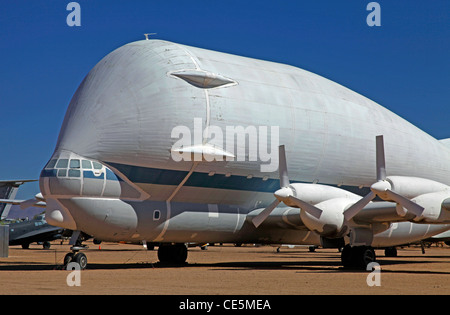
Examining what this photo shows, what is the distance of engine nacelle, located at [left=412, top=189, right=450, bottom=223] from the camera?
22000 millimetres

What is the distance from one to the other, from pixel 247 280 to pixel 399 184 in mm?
7210

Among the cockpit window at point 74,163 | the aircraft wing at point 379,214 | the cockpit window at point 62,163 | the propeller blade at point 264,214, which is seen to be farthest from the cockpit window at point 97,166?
the aircraft wing at point 379,214

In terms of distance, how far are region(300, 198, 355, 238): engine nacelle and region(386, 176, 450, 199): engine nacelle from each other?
269cm

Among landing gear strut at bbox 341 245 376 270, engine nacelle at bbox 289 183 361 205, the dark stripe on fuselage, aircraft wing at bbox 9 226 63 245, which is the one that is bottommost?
landing gear strut at bbox 341 245 376 270

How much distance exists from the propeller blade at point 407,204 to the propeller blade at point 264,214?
4.90 m

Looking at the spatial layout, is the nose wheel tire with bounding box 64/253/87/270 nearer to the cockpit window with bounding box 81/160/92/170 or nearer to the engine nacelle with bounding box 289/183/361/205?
the cockpit window with bounding box 81/160/92/170

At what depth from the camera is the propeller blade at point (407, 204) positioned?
21.7 m

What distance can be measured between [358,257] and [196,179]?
25.3ft

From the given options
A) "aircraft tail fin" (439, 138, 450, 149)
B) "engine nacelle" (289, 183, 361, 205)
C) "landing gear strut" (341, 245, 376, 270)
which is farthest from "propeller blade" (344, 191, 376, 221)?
"aircraft tail fin" (439, 138, 450, 149)

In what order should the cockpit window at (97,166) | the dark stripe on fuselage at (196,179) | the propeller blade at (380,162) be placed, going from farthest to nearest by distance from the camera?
the dark stripe on fuselage at (196,179) < the cockpit window at (97,166) < the propeller blade at (380,162)

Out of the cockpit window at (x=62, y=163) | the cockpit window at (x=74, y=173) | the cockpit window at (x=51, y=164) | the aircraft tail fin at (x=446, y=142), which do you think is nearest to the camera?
the cockpit window at (x=74, y=173)

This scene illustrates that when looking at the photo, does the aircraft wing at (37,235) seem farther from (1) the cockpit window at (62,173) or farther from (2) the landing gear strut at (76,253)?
(1) the cockpit window at (62,173)

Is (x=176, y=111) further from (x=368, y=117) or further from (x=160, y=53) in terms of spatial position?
(x=368, y=117)

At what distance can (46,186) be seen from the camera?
23.6 metres
